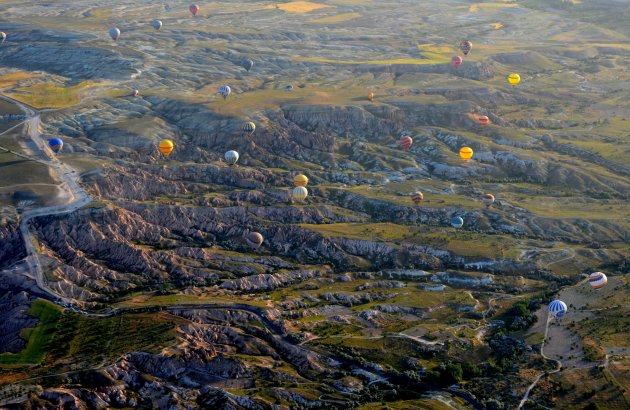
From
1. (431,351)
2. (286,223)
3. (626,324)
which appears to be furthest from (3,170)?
(626,324)

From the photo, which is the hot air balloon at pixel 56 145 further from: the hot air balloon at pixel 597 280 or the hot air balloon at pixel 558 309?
the hot air balloon at pixel 597 280

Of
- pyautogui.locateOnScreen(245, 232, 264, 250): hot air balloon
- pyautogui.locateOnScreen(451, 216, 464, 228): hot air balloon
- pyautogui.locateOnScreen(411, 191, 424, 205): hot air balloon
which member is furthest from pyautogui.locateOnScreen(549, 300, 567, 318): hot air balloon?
pyautogui.locateOnScreen(245, 232, 264, 250): hot air balloon

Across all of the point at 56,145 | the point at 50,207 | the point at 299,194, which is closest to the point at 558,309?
the point at 299,194

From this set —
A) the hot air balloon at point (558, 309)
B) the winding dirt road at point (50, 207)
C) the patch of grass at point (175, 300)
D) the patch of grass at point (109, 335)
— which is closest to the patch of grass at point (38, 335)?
the patch of grass at point (109, 335)

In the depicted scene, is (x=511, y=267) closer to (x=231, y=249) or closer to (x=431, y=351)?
(x=431, y=351)

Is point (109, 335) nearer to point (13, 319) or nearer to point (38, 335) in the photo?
point (38, 335)
